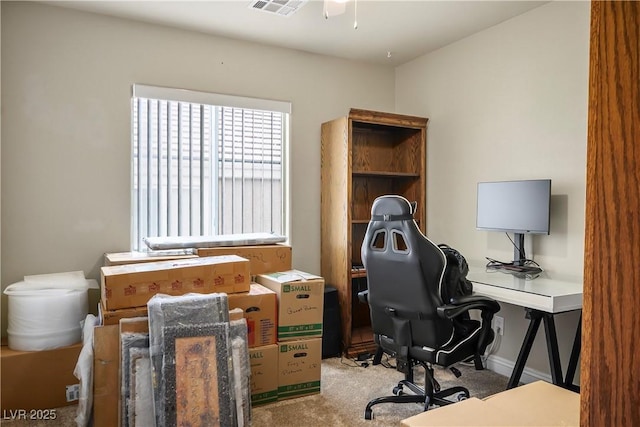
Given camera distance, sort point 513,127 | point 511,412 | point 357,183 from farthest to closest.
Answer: point 357,183
point 513,127
point 511,412

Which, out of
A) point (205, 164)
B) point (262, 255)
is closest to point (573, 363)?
point (262, 255)

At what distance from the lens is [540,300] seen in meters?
2.32

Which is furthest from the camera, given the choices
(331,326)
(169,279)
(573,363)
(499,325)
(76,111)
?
(331,326)

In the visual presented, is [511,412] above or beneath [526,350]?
above

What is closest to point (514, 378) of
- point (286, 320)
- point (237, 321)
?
point (286, 320)

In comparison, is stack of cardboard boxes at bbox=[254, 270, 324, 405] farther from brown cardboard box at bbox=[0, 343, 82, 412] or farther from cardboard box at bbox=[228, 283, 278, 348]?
brown cardboard box at bbox=[0, 343, 82, 412]

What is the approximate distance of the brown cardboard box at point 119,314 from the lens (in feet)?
7.45

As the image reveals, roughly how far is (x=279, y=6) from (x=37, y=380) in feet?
9.06

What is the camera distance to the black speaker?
347cm

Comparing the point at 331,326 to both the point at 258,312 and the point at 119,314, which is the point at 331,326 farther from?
the point at 119,314

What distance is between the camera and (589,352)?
596mm

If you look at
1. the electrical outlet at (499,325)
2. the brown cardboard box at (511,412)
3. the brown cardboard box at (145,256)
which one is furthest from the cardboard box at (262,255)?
the brown cardboard box at (511,412)

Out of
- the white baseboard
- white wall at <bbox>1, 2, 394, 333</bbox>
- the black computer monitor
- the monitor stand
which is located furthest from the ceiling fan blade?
the white baseboard

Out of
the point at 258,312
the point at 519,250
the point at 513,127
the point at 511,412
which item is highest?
the point at 513,127
